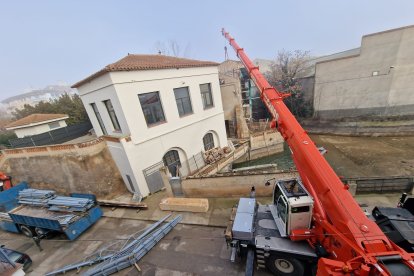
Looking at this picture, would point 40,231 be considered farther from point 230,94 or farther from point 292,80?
point 292,80

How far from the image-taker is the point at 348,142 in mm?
19547

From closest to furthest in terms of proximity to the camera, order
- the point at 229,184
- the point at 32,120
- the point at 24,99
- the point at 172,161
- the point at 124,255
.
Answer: the point at 124,255 < the point at 229,184 < the point at 172,161 < the point at 32,120 < the point at 24,99

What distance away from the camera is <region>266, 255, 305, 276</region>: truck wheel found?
5.65m

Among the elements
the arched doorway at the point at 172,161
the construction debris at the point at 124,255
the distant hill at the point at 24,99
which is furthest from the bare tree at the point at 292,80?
the distant hill at the point at 24,99

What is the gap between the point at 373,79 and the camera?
1994 centimetres

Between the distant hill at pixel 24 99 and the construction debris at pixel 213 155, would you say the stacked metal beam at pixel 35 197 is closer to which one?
the construction debris at pixel 213 155

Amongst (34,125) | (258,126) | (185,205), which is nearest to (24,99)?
(34,125)

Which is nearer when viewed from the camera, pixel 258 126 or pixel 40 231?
pixel 40 231

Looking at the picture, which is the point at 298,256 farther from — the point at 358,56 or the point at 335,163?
the point at 358,56

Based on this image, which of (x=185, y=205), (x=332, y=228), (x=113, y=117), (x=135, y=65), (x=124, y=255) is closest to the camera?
(x=332, y=228)

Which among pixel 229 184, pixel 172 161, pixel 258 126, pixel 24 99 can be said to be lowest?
pixel 258 126

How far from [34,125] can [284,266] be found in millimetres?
25771

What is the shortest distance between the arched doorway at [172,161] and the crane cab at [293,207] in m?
9.34

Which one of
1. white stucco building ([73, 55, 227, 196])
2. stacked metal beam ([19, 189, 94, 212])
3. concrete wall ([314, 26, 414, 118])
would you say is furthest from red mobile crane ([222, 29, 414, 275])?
concrete wall ([314, 26, 414, 118])
